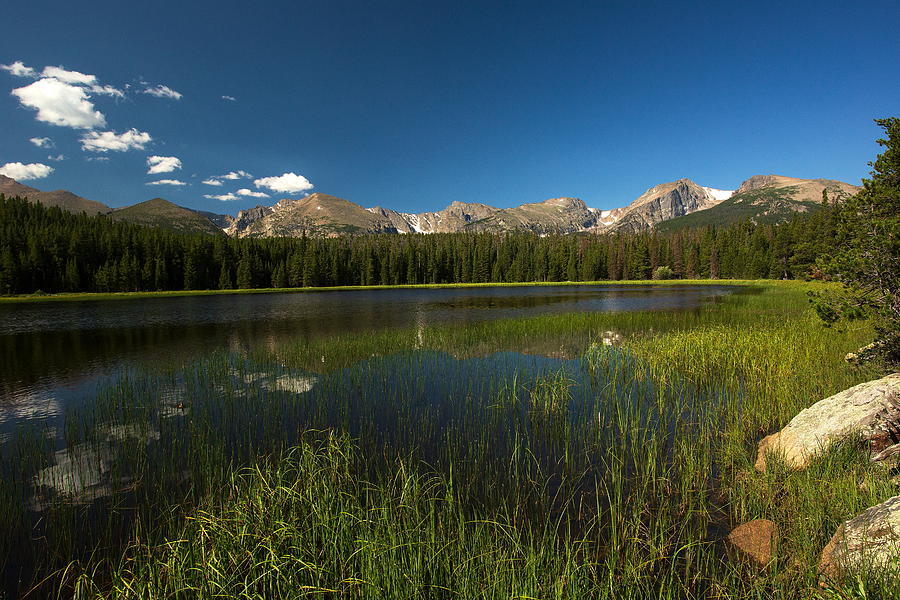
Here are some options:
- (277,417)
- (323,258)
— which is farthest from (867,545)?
(323,258)

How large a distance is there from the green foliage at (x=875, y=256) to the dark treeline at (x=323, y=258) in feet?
245

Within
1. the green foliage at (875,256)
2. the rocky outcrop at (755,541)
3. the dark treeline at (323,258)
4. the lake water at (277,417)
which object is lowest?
the lake water at (277,417)

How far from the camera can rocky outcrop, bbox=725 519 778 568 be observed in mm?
4662

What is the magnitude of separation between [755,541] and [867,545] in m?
1.46

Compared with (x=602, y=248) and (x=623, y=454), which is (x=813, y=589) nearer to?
(x=623, y=454)

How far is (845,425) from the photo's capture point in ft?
21.9

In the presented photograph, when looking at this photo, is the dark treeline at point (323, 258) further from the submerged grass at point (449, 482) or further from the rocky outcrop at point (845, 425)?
the rocky outcrop at point (845, 425)

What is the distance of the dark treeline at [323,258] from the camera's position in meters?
88.9

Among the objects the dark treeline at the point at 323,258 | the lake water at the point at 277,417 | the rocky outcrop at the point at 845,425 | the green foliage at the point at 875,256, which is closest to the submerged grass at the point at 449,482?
the lake water at the point at 277,417

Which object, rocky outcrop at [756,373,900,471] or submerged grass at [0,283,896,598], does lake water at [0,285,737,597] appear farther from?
rocky outcrop at [756,373,900,471]

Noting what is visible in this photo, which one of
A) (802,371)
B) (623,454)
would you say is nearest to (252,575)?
(623,454)

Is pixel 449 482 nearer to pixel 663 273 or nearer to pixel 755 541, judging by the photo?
pixel 755 541

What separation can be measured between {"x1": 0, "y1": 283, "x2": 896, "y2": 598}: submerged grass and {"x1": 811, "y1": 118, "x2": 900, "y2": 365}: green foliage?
2.04 meters

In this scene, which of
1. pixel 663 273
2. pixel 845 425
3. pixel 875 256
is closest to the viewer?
pixel 845 425
